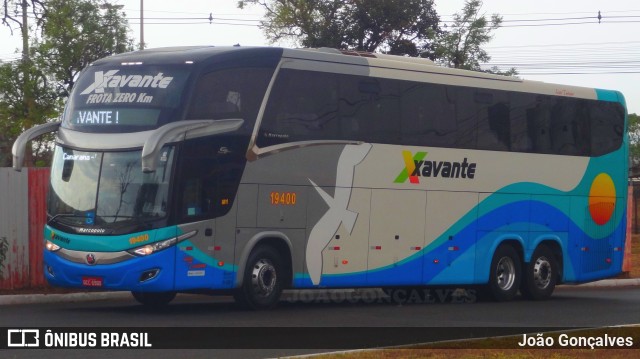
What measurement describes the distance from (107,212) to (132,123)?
1.36 meters

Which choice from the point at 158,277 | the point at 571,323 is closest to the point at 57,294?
the point at 158,277

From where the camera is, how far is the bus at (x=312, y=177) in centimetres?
1602

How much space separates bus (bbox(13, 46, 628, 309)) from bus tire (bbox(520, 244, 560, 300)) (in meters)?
0.05

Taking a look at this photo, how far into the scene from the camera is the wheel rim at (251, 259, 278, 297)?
56.2ft

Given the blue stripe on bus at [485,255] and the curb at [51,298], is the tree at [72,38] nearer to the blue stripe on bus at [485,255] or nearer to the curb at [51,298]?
the curb at [51,298]

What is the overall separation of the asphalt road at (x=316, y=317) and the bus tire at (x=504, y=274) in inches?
12.9

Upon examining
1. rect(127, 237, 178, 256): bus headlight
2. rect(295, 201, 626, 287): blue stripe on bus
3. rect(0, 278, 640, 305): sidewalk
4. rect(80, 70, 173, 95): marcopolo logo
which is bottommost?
rect(0, 278, 640, 305): sidewalk

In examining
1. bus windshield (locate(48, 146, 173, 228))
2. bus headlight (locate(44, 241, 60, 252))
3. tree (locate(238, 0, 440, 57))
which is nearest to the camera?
bus windshield (locate(48, 146, 173, 228))

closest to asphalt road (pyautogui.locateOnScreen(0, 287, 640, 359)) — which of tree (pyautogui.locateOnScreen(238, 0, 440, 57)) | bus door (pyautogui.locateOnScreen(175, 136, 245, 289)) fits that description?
bus door (pyautogui.locateOnScreen(175, 136, 245, 289))

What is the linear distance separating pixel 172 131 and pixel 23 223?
16.7 feet

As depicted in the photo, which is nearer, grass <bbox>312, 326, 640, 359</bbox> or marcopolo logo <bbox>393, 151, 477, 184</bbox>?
grass <bbox>312, 326, 640, 359</bbox>

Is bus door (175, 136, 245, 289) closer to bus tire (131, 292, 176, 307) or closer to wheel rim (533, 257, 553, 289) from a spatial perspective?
bus tire (131, 292, 176, 307)

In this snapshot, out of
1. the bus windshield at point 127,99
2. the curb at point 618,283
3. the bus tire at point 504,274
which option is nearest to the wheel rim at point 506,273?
the bus tire at point 504,274

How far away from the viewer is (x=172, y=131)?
15781 millimetres
